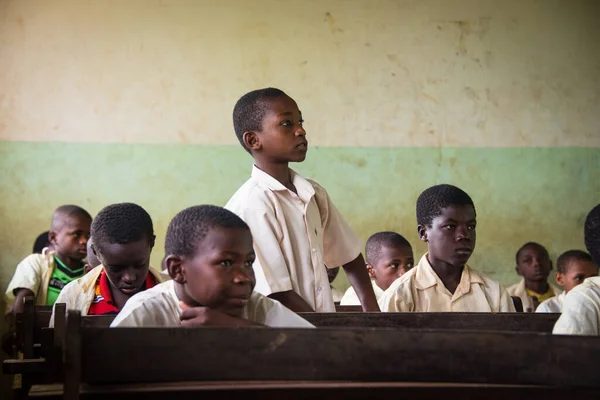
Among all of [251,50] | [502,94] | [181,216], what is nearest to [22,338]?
[181,216]

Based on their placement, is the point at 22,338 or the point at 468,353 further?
the point at 22,338

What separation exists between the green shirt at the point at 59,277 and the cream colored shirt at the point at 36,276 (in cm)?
2

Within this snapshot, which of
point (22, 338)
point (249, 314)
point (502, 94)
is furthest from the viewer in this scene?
point (502, 94)

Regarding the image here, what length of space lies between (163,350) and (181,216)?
74 centimetres

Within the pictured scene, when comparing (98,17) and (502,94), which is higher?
(98,17)

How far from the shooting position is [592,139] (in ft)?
22.9

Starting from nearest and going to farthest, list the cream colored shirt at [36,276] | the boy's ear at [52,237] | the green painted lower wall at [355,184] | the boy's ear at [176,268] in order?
1. the boy's ear at [176,268]
2. the cream colored shirt at [36,276]
3. the boy's ear at [52,237]
4. the green painted lower wall at [355,184]

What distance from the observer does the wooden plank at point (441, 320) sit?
293cm

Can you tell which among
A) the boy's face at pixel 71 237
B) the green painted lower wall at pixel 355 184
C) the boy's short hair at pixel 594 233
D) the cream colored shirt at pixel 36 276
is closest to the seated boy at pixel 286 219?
the boy's short hair at pixel 594 233

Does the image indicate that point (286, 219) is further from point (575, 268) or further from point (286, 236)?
point (575, 268)

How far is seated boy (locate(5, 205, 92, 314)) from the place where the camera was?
208 inches

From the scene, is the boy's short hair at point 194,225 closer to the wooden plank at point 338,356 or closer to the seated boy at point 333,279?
the wooden plank at point 338,356

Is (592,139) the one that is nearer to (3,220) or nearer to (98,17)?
(98,17)

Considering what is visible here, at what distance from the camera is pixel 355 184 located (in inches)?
269
